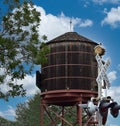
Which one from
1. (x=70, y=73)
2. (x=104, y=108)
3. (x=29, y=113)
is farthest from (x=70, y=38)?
(x=29, y=113)

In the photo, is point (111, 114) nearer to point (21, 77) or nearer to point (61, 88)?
point (21, 77)

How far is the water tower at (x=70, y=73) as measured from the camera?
34.8 metres

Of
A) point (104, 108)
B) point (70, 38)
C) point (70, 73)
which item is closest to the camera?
point (104, 108)

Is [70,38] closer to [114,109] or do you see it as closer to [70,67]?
[70,67]

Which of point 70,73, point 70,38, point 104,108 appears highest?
point 70,38

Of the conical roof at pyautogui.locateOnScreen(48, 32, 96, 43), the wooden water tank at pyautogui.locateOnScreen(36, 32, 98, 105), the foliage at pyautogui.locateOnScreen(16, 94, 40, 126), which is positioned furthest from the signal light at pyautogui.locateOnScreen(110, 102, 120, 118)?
the foliage at pyautogui.locateOnScreen(16, 94, 40, 126)

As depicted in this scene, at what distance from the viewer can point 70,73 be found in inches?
1383

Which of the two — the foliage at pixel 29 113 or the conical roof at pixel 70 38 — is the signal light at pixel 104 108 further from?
the foliage at pixel 29 113

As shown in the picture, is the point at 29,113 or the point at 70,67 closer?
the point at 70,67

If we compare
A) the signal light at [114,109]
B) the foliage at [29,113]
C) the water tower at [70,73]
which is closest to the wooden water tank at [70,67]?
the water tower at [70,73]

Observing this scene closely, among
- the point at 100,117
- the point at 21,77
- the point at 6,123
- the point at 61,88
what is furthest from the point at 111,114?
the point at 6,123

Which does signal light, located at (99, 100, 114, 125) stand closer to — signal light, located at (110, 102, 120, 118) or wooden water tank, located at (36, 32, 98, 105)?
signal light, located at (110, 102, 120, 118)

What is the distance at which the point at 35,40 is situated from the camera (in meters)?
20.8

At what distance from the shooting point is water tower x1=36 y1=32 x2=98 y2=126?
34812 mm
